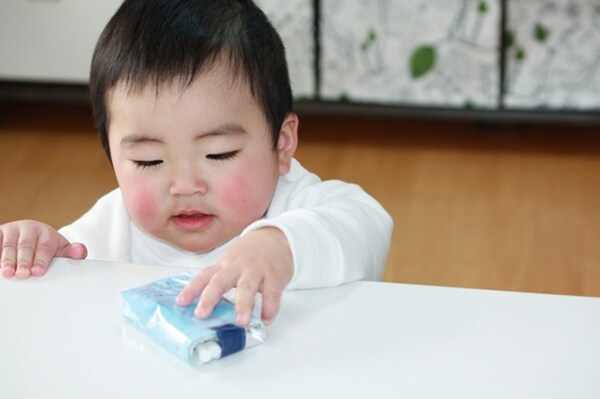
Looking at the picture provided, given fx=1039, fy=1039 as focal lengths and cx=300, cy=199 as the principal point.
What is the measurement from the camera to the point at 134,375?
562mm

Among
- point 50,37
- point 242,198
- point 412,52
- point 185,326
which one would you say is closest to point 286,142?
point 242,198

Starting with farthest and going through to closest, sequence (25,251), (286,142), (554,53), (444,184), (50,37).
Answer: (50,37)
(554,53)
(444,184)
(286,142)
(25,251)

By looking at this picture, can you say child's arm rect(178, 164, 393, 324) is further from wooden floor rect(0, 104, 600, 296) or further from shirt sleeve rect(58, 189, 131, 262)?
wooden floor rect(0, 104, 600, 296)

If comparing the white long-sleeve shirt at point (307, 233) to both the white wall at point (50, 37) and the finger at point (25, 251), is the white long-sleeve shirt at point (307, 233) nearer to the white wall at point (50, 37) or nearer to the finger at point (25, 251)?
the finger at point (25, 251)

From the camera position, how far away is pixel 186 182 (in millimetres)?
878

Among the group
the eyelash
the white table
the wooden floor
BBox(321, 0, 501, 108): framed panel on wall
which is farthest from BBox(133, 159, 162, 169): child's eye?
BBox(321, 0, 501, 108): framed panel on wall

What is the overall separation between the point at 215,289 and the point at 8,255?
210 millimetres

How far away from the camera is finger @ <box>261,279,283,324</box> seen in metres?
0.63

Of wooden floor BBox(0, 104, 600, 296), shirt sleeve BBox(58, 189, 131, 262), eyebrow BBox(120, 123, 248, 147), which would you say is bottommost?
wooden floor BBox(0, 104, 600, 296)

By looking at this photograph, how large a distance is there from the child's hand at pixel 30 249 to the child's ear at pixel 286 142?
10.4 inches

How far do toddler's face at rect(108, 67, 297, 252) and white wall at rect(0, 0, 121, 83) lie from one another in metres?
1.79

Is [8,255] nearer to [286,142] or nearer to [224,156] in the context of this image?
[224,156]

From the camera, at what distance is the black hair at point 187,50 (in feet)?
3.02

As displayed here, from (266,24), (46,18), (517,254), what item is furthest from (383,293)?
(46,18)
